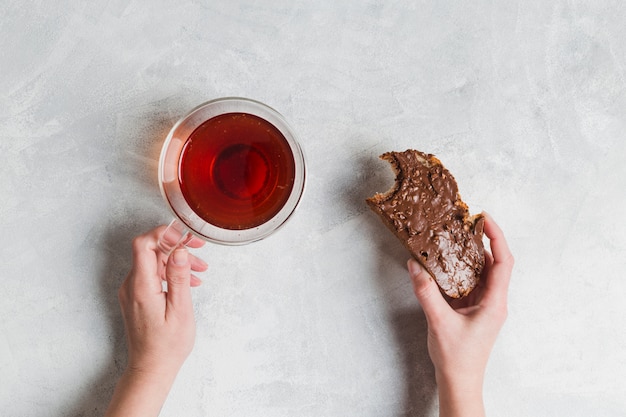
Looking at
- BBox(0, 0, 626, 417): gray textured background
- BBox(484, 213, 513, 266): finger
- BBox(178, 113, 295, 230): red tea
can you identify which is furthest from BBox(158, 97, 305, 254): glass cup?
BBox(484, 213, 513, 266): finger

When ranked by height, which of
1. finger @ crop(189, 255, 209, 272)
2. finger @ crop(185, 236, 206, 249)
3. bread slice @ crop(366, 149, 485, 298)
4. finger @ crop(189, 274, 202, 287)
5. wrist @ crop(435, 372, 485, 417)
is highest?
bread slice @ crop(366, 149, 485, 298)

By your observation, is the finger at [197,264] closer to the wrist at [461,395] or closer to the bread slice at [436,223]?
the bread slice at [436,223]

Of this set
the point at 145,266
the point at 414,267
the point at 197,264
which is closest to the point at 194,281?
the point at 197,264

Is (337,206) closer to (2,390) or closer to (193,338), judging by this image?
(193,338)

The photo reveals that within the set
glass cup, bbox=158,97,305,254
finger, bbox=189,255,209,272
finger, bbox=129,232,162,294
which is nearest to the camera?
glass cup, bbox=158,97,305,254

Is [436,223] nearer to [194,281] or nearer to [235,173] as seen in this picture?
[235,173]

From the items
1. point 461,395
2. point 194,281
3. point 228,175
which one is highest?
point 228,175

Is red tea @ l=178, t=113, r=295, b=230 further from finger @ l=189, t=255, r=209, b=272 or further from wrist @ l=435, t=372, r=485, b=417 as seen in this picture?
wrist @ l=435, t=372, r=485, b=417
